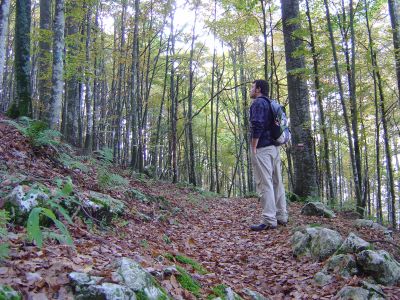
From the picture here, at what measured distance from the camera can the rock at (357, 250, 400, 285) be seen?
367 centimetres

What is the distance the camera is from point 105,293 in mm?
2133

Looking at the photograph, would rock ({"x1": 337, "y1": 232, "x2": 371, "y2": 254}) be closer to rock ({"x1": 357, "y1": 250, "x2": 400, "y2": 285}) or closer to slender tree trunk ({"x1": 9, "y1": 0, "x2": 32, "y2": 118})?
rock ({"x1": 357, "y1": 250, "x2": 400, "y2": 285})

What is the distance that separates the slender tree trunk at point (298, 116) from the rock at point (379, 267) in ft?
16.8

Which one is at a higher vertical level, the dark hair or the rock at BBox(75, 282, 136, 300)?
the dark hair

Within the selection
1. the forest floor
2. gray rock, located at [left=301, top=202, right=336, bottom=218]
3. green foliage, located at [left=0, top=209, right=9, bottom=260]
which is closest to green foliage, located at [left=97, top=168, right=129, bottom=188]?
the forest floor

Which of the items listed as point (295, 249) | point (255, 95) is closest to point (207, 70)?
point (255, 95)

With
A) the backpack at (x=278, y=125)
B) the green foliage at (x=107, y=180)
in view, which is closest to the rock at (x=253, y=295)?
the backpack at (x=278, y=125)

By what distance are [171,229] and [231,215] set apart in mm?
2921

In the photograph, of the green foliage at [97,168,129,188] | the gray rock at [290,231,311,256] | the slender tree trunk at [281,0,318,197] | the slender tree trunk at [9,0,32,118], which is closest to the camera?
the gray rock at [290,231,311,256]

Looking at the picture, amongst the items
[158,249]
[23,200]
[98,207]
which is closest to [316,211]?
[158,249]

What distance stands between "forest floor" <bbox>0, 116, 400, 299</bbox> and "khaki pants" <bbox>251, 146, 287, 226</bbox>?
1.01ft

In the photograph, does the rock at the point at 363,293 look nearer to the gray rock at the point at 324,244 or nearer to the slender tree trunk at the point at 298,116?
the gray rock at the point at 324,244

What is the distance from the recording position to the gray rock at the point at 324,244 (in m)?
4.39

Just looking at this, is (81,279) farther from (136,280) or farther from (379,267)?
(379,267)
